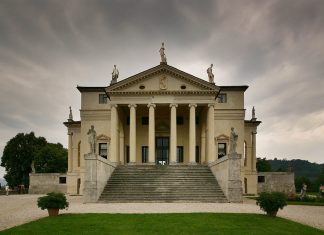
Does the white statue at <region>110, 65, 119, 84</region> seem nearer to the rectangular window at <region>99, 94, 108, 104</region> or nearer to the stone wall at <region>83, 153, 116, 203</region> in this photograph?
the rectangular window at <region>99, 94, 108, 104</region>

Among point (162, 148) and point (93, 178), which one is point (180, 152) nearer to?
point (162, 148)

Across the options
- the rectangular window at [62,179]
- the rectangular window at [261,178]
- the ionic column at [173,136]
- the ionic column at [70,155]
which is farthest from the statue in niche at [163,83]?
the rectangular window at [62,179]

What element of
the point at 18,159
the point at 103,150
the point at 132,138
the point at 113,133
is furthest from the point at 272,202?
the point at 18,159

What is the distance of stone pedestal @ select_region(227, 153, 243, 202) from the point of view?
Answer: 28828 millimetres

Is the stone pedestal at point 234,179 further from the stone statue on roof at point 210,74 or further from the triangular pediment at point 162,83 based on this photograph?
the stone statue on roof at point 210,74

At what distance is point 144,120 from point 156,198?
17431 mm

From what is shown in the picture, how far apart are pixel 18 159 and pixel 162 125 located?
35.7 meters

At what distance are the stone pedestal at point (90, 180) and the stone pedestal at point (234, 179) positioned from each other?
9.94 meters

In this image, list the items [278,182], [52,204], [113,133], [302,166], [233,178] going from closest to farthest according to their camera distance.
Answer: [52,204] < [233,178] < [113,133] < [278,182] < [302,166]

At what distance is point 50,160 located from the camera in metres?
73.1

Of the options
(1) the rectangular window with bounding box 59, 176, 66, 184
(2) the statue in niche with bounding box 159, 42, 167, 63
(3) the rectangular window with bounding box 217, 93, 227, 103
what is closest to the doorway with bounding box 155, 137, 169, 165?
(3) the rectangular window with bounding box 217, 93, 227, 103

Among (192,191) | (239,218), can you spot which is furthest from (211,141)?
(239,218)

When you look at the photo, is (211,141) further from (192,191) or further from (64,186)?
(64,186)

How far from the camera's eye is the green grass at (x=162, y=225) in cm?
1431
